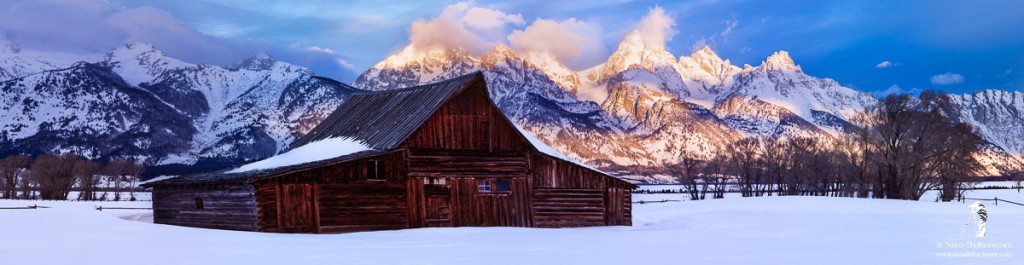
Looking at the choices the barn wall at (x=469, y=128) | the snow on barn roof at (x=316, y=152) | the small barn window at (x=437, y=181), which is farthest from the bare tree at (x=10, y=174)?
the small barn window at (x=437, y=181)

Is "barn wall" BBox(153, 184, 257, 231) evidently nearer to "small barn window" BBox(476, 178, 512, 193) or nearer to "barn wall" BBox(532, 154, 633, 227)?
"small barn window" BBox(476, 178, 512, 193)

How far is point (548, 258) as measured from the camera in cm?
2058

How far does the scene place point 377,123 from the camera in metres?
40.5

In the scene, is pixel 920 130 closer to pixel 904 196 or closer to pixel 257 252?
pixel 904 196

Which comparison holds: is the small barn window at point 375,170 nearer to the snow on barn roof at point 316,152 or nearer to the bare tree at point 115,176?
the snow on barn roof at point 316,152

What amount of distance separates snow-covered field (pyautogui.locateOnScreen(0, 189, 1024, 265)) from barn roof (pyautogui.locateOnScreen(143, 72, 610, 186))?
4.45 meters

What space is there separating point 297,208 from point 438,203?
5.61m

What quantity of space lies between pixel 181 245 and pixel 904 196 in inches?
2241

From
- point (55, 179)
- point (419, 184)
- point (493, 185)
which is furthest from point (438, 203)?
point (55, 179)

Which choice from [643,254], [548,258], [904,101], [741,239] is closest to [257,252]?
[548,258]

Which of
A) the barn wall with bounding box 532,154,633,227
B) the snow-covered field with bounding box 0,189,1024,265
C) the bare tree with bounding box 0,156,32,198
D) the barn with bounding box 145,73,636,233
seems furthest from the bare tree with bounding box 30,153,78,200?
the barn wall with bounding box 532,154,633,227

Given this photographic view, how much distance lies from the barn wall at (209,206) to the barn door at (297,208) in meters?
1.03

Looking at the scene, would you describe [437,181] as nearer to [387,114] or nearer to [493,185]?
[493,185]

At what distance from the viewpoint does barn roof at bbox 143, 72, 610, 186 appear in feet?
115
